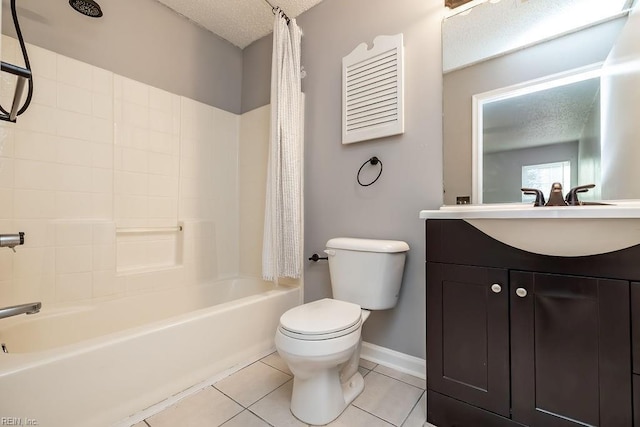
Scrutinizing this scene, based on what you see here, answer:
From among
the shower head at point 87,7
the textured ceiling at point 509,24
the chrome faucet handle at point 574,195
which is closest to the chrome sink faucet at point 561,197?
the chrome faucet handle at point 574,195

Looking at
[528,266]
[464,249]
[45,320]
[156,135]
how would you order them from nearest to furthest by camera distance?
1. [528,266]
2. [464,249]
3. [45,320]
4. [156,135]

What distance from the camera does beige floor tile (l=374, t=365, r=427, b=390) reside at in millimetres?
1441

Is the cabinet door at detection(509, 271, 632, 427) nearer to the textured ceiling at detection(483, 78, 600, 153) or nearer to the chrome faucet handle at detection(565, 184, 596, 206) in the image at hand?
the chrome faucet handle at detection(565, 184, 596, 206)

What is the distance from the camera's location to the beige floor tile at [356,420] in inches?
45.4

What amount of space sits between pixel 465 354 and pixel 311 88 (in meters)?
1.81

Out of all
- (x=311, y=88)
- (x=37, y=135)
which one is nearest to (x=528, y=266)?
(x=311, y=88)

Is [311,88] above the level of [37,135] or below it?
above

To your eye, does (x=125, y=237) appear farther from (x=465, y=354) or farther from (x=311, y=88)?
(x=465, y=354)

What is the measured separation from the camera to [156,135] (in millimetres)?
1923

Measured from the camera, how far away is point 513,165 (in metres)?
1.31

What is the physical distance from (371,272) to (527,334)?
68cm

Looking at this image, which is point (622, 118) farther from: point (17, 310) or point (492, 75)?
point (17, 310)

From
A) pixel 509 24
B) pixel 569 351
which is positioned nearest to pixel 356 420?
pixel 569 351

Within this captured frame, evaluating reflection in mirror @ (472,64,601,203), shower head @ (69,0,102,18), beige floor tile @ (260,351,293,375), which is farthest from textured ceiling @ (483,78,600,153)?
shower head @ (69,0,102,18)
